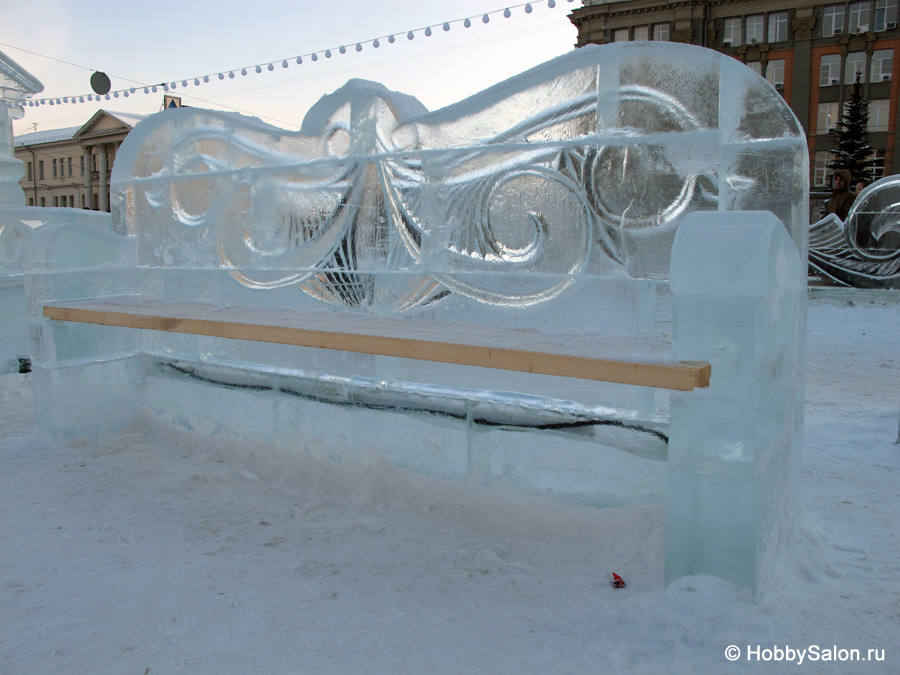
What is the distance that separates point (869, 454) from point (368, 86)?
345 cm

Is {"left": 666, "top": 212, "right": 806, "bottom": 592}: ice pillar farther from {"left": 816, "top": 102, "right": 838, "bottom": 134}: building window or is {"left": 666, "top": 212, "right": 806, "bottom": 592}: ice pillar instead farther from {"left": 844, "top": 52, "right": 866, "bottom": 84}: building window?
{"left": 844, "top": 52, "right": 866, "bottom": 84}: building window

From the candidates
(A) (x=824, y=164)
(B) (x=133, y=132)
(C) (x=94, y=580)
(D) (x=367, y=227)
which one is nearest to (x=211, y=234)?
(B) (x=133, y=132)

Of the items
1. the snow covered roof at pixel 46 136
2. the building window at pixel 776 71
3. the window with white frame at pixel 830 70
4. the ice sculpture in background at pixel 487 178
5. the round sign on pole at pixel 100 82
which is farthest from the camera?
the snow covered roof at pixel 46 136

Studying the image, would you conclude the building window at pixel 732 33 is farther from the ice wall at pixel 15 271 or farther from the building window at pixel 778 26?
the ice wall at pixel 15 271

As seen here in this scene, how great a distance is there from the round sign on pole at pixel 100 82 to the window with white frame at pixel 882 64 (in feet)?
97.5

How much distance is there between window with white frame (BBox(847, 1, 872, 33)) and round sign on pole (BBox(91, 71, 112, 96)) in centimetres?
2962

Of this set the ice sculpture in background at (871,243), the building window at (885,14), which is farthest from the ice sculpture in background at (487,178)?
the building window at (885,14)

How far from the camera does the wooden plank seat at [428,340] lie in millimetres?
2281

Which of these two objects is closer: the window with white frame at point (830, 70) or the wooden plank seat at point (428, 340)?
the wooden plank seat at point (428, 340)

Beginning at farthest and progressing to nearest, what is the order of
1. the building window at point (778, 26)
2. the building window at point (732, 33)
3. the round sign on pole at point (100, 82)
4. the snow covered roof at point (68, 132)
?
the snow covered roof at point (68, 132) → the building window at point (732, 33) → the building window at point (778, 26) → the round sign on pole at point (100, 82)

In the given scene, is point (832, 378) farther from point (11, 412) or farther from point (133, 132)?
point (11, 412)

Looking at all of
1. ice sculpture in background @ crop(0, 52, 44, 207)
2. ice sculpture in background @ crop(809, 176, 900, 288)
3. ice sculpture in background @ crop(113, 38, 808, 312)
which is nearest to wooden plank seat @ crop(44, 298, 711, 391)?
ice sculpture in background @ crop(113, 38, 808, 312)

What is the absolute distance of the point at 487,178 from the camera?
137 inches

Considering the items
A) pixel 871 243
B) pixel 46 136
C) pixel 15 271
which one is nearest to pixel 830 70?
pixel 871 243
